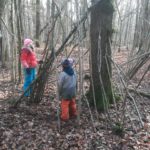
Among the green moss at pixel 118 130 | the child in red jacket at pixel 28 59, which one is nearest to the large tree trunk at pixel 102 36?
the green moss at pixel 118 130

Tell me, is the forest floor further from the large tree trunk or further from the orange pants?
the large tree trunk

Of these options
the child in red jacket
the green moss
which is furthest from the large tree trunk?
the child in red jacket

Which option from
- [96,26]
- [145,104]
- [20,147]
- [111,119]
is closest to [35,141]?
[20,147]

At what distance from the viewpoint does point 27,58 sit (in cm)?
546

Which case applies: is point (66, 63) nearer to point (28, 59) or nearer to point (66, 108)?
point (66, 108)

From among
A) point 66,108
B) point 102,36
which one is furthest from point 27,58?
point 102,36

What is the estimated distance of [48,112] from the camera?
4773 millimetres

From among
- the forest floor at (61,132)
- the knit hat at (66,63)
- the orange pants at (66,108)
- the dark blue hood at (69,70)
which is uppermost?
the knit hat at (66,63)

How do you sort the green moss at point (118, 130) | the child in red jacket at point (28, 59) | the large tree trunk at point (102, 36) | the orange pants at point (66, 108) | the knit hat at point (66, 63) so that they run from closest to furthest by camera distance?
1. the green moss at point (118, 130)
2. the knit hat at point (66, 63)
3. the orange pants at point (66, 108)
4. the large tree trunk at point (102, 36)
5. the child in red jacket at point (28, 59)

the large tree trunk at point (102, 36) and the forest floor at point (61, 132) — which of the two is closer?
the forest floor at point (61, 132)

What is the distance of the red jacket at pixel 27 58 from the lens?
5395mm

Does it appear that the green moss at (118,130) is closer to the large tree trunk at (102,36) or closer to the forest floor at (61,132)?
the forest floor at (61,132)

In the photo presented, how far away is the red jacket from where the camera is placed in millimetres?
5395

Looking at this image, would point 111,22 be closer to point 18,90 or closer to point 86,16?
point 86,16
